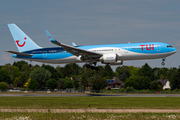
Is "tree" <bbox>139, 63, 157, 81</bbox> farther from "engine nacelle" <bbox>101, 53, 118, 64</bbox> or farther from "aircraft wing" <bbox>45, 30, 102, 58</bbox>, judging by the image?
"engine nacelle" <bbox>101, 53, 118, 64</bbox>

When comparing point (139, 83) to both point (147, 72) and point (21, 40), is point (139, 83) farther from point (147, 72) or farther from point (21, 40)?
point (21, 40)

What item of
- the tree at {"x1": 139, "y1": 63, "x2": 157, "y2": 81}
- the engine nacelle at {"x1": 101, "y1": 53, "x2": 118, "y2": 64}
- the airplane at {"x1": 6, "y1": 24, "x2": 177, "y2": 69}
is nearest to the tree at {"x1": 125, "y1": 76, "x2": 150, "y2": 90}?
the tree at {"x1": 139, "y1": 63, "x2": 157, "y2": 81}

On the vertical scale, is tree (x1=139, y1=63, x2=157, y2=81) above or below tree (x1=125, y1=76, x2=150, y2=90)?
above

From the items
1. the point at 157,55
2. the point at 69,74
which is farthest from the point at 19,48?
the point at 69,74

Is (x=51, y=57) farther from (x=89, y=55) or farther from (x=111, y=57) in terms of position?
(x=111, y=57)

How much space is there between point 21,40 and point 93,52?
1855 centimetres

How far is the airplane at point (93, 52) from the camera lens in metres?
46.3

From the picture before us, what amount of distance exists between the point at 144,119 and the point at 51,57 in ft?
112

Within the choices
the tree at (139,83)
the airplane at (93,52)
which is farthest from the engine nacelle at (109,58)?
the tree at (139,83)

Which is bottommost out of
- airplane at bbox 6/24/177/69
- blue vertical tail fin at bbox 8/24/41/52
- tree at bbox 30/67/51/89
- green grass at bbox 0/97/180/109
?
green grass at bbox 0/97/180/109

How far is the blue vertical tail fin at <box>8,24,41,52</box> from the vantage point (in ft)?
183

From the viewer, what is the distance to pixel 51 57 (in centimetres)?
5178

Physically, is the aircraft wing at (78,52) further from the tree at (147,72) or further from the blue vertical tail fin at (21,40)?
the tree at (147,72)

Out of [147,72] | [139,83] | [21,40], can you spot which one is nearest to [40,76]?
[139,83]
